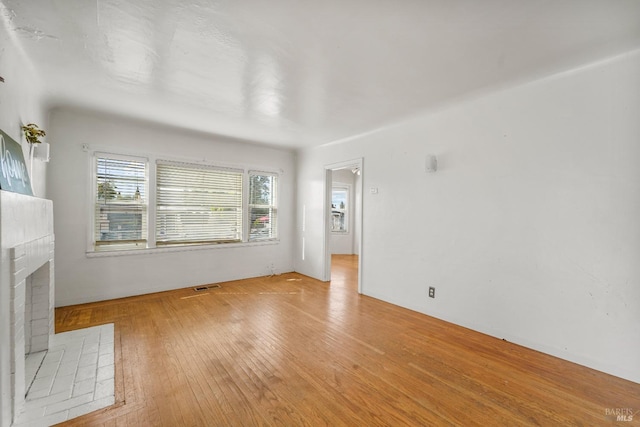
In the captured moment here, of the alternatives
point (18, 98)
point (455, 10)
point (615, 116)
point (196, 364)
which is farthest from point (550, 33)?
point (18, 98)

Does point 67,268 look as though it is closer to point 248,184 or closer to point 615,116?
point 248,184

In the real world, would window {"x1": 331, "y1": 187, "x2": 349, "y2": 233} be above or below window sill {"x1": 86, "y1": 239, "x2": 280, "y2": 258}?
above

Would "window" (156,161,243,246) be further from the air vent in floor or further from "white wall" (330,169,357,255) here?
"white wall" (330,169,357,255)

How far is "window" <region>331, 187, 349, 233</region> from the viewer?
8.43m

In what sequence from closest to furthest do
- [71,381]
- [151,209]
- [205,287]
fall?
[71,381], [151,209], [205,287]

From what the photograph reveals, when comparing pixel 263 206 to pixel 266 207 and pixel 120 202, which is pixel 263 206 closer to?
pixel 266 207

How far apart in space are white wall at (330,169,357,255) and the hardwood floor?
16.1 feet

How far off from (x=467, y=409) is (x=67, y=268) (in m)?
4.70

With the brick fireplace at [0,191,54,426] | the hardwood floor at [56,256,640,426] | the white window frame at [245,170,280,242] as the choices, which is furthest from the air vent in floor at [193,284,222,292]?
the brick fireplace at [0,191,54,426]

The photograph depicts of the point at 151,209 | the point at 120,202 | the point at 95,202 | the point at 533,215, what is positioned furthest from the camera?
the point at 151,209

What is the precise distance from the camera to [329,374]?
7.07 ft

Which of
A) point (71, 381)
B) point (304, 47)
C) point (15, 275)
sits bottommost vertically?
point (71, 381)

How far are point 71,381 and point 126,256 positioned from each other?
2.26 m

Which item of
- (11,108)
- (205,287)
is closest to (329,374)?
(205,287)
